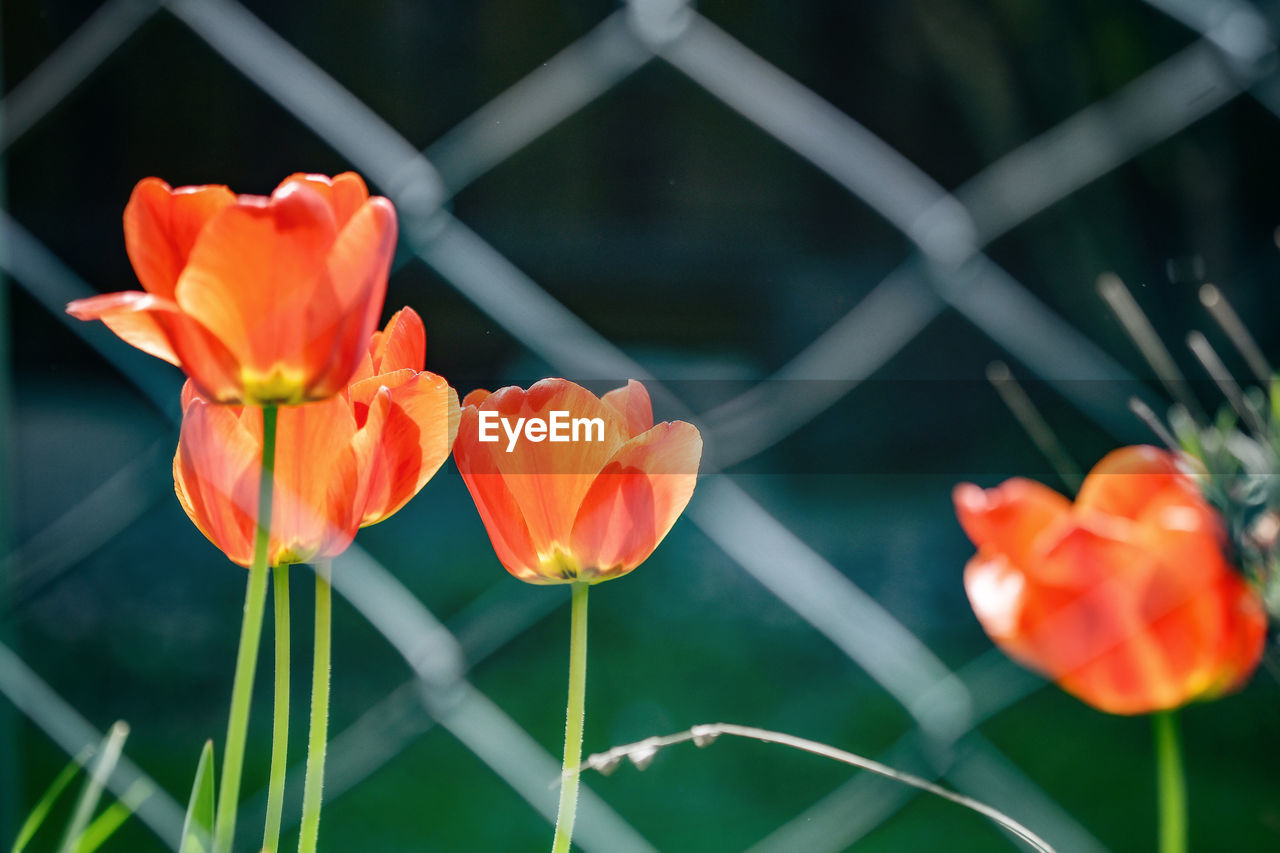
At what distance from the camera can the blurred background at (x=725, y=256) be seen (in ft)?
0.70

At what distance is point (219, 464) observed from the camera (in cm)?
15

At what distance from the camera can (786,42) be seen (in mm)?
218

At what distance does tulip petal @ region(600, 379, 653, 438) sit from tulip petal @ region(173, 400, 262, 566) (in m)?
0.06

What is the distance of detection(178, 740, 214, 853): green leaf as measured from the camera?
16 cm

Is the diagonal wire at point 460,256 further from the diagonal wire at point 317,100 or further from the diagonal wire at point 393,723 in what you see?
the diagonal wire at point 393,723

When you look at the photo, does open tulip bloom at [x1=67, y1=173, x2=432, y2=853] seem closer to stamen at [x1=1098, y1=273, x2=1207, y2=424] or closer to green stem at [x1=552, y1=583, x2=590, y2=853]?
green stem at [x1=552, y1=583, x2=590, y2=853]

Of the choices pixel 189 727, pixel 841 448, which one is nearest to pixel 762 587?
pixel 841 448

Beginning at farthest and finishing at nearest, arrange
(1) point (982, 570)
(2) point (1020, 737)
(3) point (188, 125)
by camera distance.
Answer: (2) point (1020, 737), (3) point (188, 125), (1) point (982, 570)

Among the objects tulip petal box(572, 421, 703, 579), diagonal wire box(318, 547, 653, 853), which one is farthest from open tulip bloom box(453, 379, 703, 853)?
diagonal wire box(318, 547, 653, 853)

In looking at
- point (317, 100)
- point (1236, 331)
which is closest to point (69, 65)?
point (317, 100)

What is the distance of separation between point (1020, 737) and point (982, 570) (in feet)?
0.81

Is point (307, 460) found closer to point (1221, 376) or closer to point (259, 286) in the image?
point (259, 286)

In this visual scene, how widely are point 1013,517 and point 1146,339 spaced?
116 mm

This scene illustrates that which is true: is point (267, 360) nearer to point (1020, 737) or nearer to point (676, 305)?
point (676, 305)
